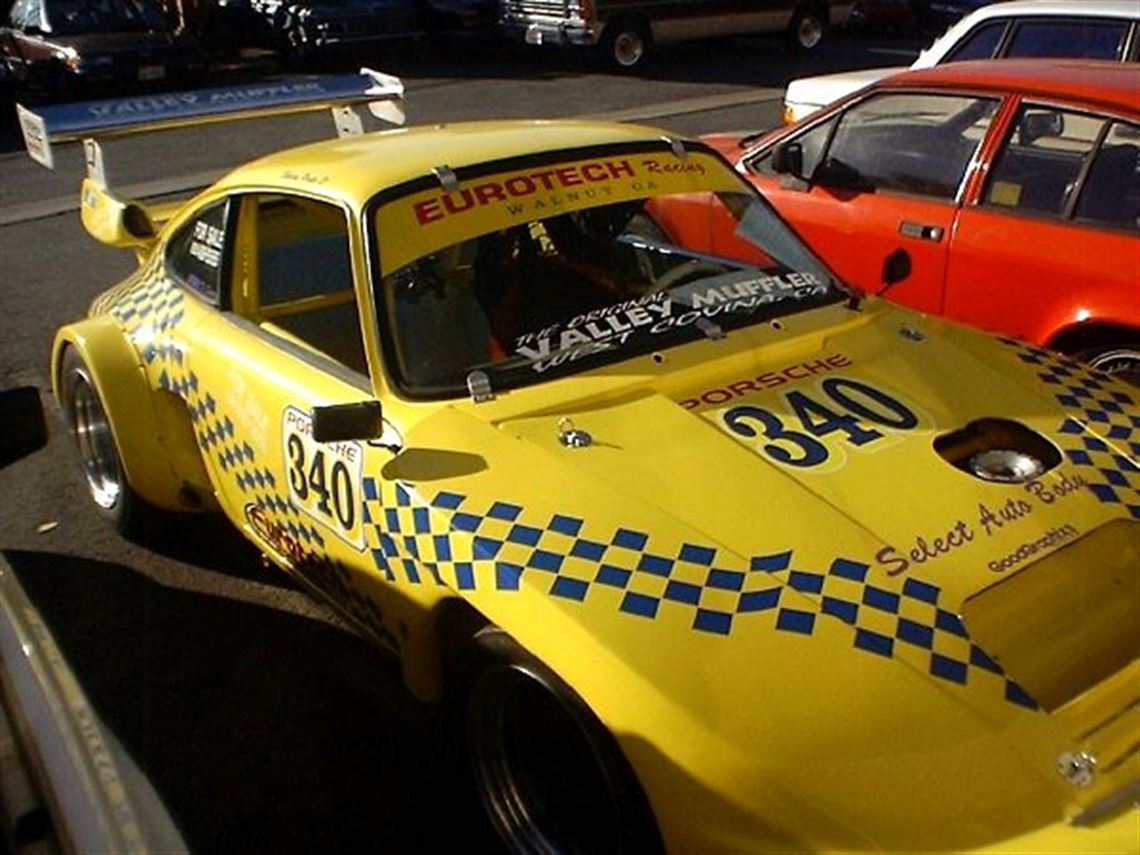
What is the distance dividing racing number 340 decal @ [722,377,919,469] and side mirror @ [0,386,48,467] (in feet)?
5.07

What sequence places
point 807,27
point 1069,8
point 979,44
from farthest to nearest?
point 807,27
point 979,44
point 1069,8

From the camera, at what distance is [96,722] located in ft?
5.86

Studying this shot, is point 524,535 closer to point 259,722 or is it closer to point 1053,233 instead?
point 259,722

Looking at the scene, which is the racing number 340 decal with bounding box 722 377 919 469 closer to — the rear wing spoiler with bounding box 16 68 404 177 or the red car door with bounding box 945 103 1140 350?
the red car door with bounding box 945 103 1140 350

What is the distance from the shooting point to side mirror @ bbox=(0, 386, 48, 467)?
90.8 inches

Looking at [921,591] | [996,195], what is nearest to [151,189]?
[996,195]

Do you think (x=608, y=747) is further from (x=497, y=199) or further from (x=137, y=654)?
(x=137, y=654)

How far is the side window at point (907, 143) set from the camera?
4.89 m

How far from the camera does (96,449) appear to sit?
15.0 ft

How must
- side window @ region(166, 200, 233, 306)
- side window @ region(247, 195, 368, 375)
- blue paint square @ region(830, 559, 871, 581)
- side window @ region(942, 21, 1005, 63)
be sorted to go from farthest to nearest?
side window @ region(942, 21, 1005, 63) → side window @ region(166, 200, 233, 306) → side window @ region(247, 195, 368, 375) → blue paint square @ region(830, 559, 871, 581)

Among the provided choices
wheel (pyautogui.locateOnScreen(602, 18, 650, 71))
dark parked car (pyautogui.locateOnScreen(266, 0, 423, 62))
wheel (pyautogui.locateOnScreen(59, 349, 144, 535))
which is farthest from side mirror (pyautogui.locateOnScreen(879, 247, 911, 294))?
dark parked car (pyautogui.locateOnScreen(266, 0, 423, 62))

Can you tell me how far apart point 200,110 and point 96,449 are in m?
1.47

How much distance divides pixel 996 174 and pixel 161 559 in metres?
3.55

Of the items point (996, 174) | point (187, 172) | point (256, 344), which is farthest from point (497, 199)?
point (187, 172)
